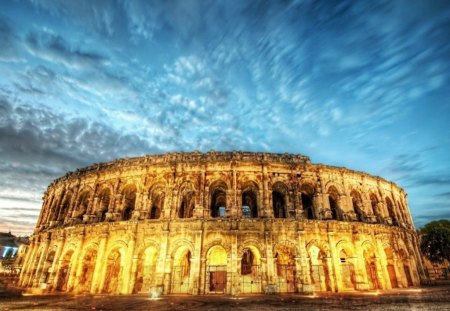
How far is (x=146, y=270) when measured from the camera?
18.4 m

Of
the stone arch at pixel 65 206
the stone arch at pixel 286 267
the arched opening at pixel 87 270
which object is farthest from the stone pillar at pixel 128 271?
the stone arch at pixel 286 267

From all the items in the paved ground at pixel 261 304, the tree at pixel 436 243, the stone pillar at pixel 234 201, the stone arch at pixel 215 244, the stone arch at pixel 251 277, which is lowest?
the paved ground at pixel 261 304

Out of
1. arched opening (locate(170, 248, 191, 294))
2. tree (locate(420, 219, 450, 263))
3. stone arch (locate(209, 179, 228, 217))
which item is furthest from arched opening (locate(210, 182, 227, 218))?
tree (locate(420, 219, 450, 263))

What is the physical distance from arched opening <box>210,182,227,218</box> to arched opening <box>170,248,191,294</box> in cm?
497

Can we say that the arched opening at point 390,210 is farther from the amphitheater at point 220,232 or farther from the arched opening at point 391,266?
the arched opening at point 391,266

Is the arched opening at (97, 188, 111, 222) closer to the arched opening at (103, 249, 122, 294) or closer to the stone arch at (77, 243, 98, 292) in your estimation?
the stone arch at (77, 243, 98, 292)

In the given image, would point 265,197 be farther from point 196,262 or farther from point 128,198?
point 128,198

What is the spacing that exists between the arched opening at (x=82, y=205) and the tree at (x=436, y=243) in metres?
32.4

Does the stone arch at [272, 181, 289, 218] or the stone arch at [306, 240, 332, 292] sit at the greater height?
the stone arch at [272, 181, 289, 218]

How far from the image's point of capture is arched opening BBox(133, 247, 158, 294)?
58.0 feet

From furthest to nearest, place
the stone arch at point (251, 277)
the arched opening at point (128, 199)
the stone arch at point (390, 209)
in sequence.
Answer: the stone arch at point (390, 209)
the arched opening at point (128, 199)
the stone arch at point (251, 277)

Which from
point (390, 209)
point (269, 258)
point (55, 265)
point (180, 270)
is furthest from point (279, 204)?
point (55, 265)

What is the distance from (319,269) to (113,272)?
1540cm

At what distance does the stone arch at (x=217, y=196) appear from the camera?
1986 cm
